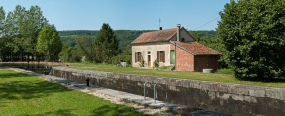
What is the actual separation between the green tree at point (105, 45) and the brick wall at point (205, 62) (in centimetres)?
2407

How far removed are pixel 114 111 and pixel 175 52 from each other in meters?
17.2

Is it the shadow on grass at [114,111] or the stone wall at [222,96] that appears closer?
the shadow on grass at [114,111]

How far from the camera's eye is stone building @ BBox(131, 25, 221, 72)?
2180 centimetres

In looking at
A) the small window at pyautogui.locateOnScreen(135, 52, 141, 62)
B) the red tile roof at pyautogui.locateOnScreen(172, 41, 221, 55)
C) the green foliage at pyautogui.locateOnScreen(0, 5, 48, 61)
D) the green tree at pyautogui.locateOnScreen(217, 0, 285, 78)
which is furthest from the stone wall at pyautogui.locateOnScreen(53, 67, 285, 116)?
the green foliage at pyautogui.locateOnScreen(0, 5, 48, 61)

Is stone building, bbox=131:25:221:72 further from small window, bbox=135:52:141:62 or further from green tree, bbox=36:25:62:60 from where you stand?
green tree, bbox=36:25:62:60

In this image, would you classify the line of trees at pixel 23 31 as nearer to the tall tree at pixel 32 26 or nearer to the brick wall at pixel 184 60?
the tall tree at pixel 32 26

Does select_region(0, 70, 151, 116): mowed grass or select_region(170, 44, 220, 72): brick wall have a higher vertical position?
select_region(170, 44, 220, 72): brick wall

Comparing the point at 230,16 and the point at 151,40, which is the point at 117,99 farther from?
the point at 151,40

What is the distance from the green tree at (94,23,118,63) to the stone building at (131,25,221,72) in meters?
15.6

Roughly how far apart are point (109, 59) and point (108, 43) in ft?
33.9

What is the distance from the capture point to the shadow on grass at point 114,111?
21.1 ft

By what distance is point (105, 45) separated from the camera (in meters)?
48.1

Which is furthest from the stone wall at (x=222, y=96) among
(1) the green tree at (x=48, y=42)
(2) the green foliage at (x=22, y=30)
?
(2) the green foliage at (x=22, y=30)

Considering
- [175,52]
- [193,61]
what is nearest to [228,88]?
[193,61]
